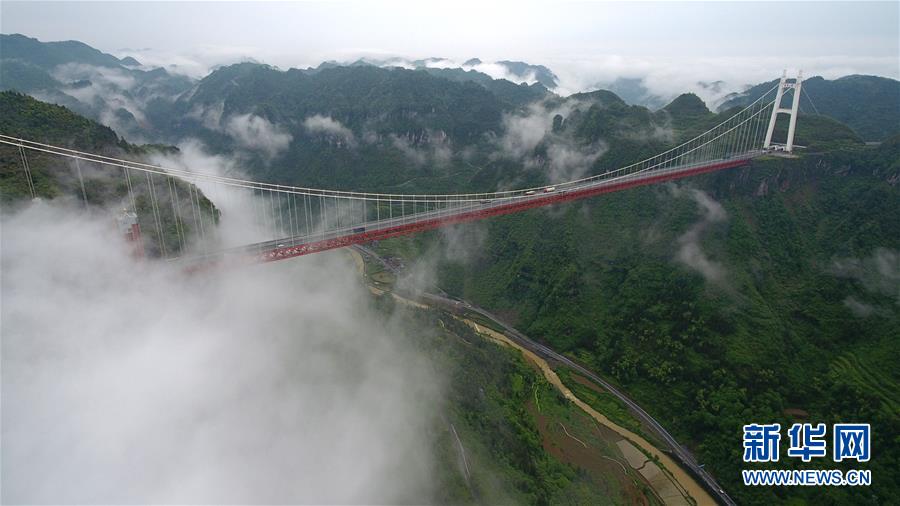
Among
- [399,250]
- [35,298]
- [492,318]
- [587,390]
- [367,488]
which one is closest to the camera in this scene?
[35,298]

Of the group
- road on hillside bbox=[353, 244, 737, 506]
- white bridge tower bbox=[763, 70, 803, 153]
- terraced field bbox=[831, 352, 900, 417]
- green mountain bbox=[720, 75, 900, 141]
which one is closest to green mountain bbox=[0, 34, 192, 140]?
road on hillside bbox=[353, 244, 737, 506]

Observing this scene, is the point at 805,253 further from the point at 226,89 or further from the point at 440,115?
the point at 226,89

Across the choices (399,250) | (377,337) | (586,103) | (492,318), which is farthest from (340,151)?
(377,337)

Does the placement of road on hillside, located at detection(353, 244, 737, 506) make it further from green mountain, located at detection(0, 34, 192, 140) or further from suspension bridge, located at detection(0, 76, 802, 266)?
green mountain, located at detection(0, 34, 192, 140)

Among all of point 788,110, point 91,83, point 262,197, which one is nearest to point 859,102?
point 788,110

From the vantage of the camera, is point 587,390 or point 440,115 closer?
point 587,390

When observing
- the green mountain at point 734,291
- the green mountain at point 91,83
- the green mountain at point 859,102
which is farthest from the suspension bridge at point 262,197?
the green mountain at point 91,83
